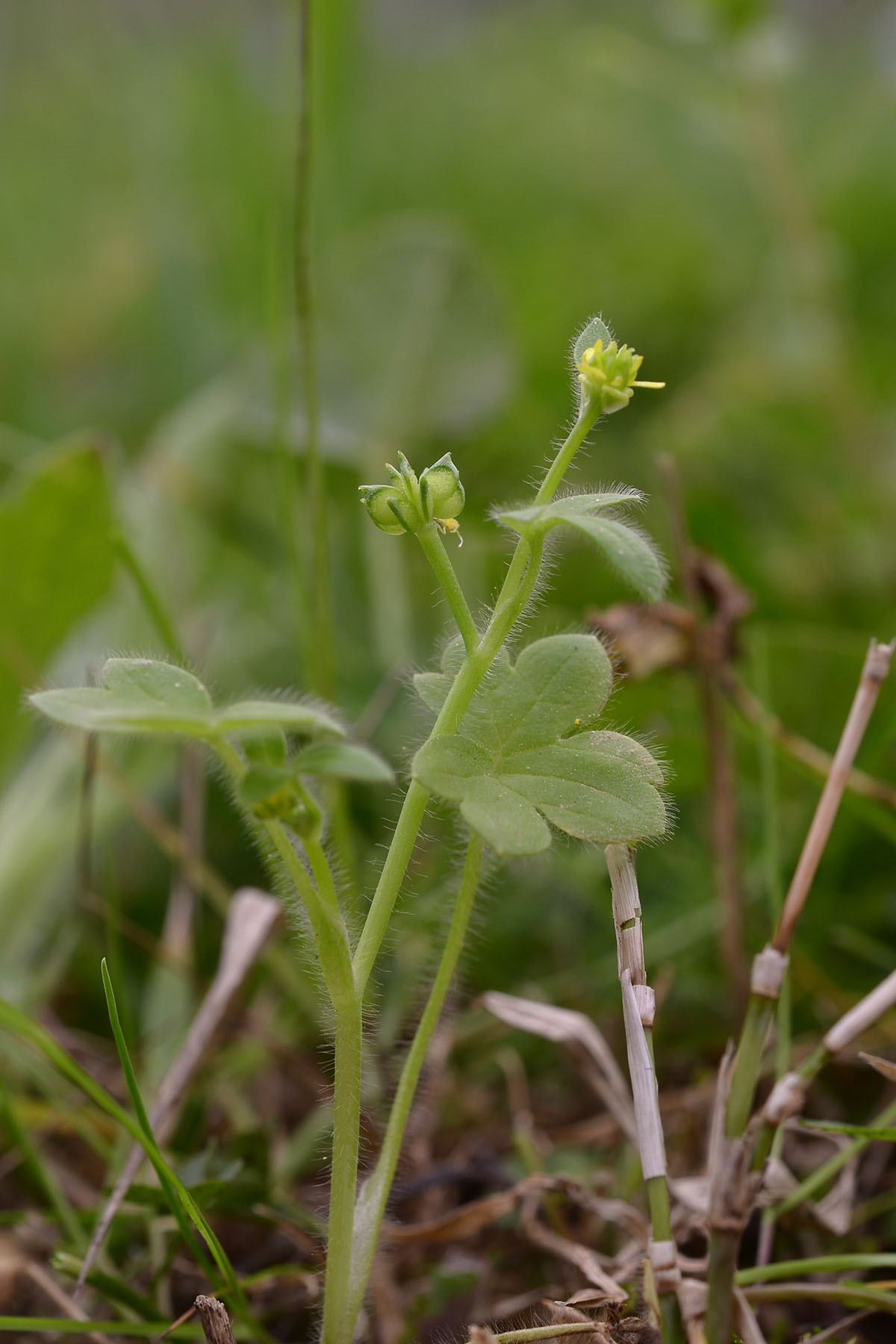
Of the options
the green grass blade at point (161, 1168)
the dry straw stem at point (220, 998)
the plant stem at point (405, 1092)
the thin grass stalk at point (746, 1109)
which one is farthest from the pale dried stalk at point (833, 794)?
the dry straw stem at point (220, 998)

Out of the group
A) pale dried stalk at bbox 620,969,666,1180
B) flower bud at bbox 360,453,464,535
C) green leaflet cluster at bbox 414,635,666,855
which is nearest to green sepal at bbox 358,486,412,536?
flower bud at bbox 360,453,464,535

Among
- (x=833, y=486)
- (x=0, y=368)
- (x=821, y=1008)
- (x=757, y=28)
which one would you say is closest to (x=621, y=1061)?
(x=821, y=1008)

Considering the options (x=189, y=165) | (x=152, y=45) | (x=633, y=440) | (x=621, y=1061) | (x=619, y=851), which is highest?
(x=152, y=45)

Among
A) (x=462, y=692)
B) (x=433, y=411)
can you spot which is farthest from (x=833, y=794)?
(x=433, y=411)

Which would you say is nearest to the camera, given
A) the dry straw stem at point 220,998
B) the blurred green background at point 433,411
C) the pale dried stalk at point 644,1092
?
the pale dried stalk at point 644,1092

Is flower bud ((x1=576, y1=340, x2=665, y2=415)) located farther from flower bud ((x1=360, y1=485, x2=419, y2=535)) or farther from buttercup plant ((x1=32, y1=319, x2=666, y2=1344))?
flower bud ((x1=360, y1=485, x2=419, y2=535))

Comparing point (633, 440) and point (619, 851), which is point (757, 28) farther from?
point (619, 851)

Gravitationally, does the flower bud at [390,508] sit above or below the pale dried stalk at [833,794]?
above

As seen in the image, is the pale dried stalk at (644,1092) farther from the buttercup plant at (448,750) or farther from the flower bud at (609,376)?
the flower bud at (609,376)
